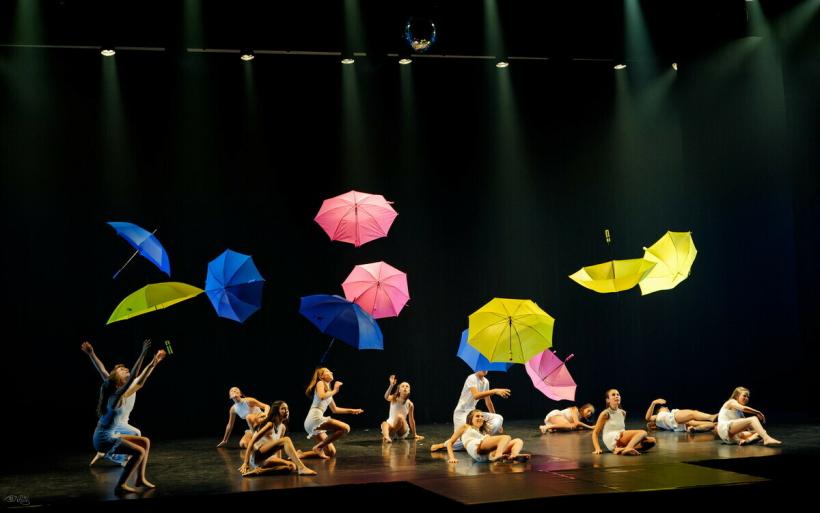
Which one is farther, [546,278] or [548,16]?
[546,278]

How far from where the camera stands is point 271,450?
859cm

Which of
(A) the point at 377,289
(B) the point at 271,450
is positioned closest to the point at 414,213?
(A) the point at 377,289

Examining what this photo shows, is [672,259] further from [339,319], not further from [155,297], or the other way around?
[155,297]

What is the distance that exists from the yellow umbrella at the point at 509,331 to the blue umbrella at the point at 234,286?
110 inches

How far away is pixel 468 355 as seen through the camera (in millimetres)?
11820

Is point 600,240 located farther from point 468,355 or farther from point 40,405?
point 40,405

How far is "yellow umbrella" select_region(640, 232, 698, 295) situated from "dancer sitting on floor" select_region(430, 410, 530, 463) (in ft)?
11.9

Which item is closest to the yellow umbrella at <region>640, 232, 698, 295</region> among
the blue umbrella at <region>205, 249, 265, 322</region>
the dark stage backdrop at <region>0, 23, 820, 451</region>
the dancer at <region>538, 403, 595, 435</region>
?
the dancer at <region>538, 403, 595, 435</region>

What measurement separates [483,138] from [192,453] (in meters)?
7.04

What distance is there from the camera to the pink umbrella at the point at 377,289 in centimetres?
1198

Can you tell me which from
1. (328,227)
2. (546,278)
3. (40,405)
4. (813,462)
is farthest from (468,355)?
(40,405)

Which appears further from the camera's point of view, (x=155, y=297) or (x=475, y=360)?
(x=475, y=360)

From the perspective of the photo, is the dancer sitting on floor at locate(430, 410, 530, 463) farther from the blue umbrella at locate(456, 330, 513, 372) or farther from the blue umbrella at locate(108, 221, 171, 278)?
the blue umbrella at locate(108, 221, 171, 278)

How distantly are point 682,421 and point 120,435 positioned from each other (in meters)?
7.19
